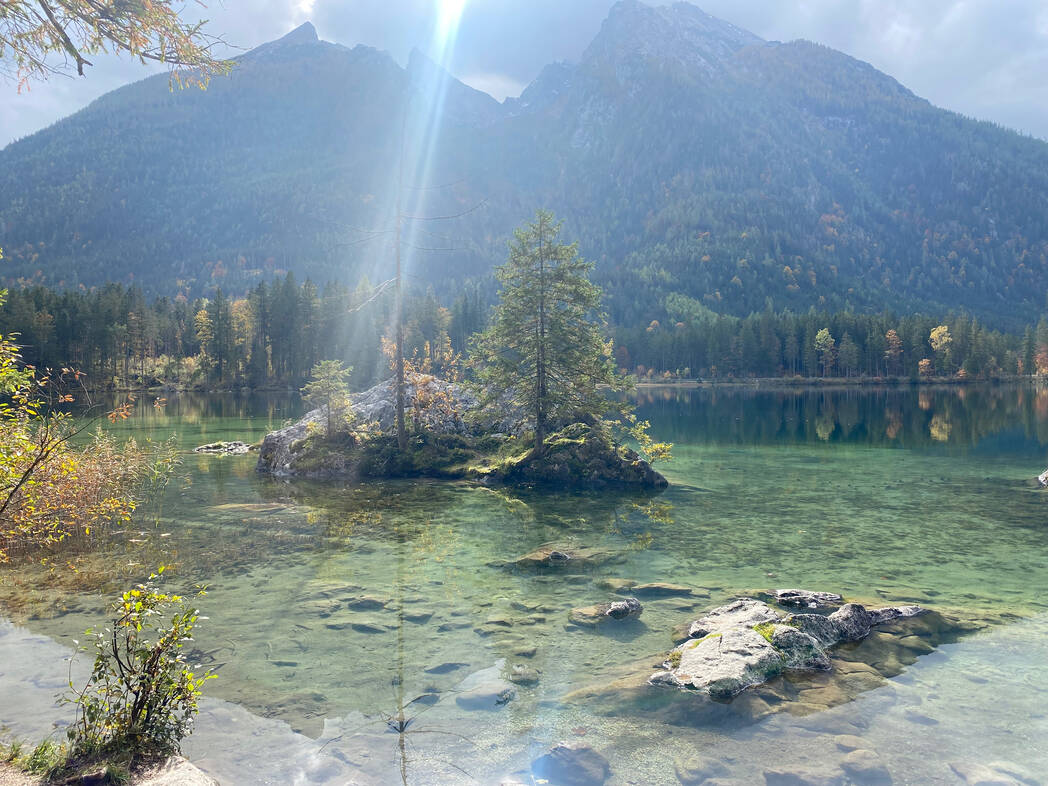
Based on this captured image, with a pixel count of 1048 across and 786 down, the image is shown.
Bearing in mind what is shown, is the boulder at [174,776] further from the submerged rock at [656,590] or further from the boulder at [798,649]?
the submerged rock at [656,590]

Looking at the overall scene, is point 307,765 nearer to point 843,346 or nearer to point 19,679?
point 19,679

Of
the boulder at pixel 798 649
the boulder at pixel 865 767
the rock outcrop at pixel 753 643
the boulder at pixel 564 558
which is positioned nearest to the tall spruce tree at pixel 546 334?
the boulder at pixel 564 558

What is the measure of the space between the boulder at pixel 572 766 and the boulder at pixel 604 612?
385 cm

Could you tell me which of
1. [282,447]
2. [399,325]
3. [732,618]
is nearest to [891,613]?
[732,618]

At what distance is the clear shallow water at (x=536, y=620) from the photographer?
281 inches

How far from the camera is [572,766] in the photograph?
22.2 ft

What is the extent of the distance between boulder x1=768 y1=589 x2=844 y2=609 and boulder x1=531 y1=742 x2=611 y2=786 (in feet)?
20.8

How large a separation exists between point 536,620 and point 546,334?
683 inches

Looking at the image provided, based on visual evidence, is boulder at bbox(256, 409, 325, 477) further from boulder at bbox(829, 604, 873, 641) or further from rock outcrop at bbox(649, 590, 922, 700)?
boulder at bbox(829, 604, 873, 641)

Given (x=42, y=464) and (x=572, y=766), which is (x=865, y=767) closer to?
(x=572, y=766)

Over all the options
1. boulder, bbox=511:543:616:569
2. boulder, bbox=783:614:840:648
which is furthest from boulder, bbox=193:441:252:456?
boulder, bbox=783:614:840:648

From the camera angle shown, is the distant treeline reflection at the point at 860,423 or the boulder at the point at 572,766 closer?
the boulder at the point at 572,766

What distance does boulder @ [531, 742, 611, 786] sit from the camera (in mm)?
6531

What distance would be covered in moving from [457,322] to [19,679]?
137 m
